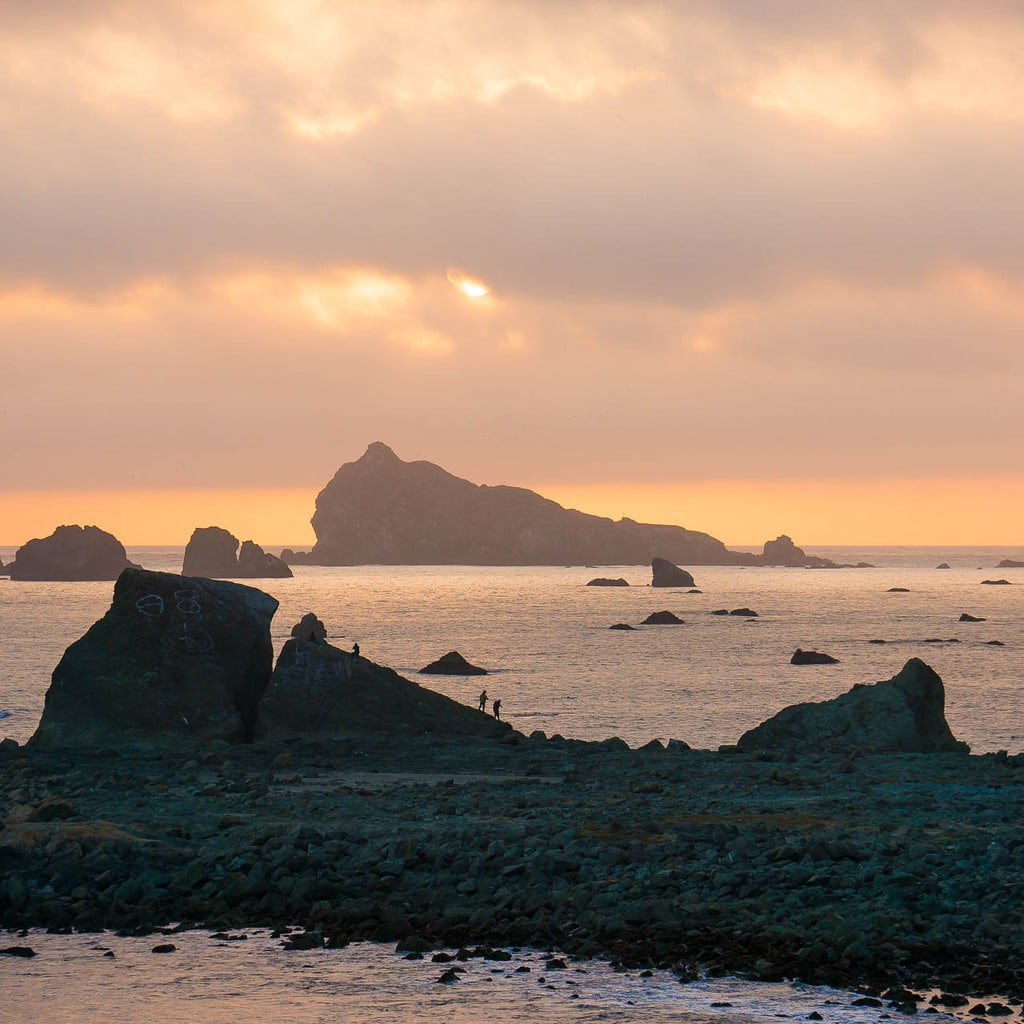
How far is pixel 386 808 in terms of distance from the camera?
2948 centimetres

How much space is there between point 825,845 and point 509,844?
18.8 feet

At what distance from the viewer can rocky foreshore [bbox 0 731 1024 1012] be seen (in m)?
19.0

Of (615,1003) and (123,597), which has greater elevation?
(123,597)

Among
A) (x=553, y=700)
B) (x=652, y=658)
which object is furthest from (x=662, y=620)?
(x=553, y=700)

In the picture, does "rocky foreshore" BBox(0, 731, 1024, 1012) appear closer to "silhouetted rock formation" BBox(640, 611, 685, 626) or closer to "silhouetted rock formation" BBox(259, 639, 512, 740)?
"silhouetted rock formation" BBox(259, 639, 512, 740)

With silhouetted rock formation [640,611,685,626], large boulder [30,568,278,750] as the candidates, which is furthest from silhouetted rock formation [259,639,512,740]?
silhouetted rock formation [640,611,685,626]

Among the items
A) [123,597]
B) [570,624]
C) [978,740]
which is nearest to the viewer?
[123,597]

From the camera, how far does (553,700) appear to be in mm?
72312

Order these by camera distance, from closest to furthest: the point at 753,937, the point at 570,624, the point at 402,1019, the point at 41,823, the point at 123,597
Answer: the point at 402,1019 → the point at 753,937 → the point at 41,823 → the point at 123,597 → the point at 570,624

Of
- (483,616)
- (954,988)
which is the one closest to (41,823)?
(954,988)

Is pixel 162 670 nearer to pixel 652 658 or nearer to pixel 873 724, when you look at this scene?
pixel 873 724

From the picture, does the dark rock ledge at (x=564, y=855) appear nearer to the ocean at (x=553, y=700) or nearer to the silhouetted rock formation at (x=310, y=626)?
the ocean at (x=553, y=700)

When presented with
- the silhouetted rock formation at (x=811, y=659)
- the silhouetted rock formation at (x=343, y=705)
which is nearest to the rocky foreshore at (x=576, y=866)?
the silhouetted rock formation at (x=343, y=705)

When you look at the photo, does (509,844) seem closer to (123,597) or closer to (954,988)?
(954,988)
